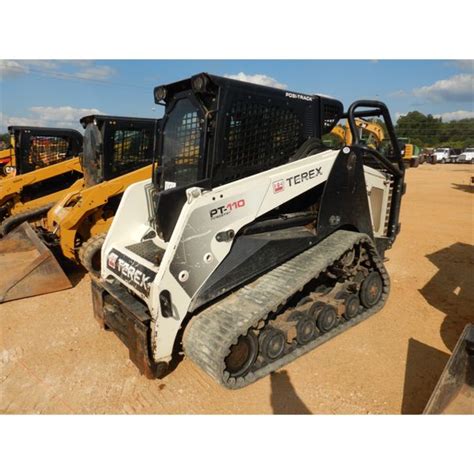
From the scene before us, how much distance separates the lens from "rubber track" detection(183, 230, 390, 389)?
2971mm

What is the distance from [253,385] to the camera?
10.9ft

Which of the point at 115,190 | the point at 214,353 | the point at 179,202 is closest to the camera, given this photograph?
the point at 214,353

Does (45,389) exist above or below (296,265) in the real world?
below

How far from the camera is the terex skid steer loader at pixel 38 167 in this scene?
8.43 meters

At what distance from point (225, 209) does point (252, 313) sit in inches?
36.6

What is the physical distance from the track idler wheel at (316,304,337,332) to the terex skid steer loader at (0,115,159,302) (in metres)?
3.41

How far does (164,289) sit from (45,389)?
1633 millimetres

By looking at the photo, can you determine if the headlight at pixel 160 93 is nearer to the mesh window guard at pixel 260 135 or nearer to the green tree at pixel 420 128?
the mesh window guard at pixel 260 135

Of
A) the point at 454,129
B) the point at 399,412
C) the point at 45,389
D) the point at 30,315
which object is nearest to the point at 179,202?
the point at 45,389

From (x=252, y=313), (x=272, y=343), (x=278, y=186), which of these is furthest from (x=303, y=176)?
(x=272, y=343)

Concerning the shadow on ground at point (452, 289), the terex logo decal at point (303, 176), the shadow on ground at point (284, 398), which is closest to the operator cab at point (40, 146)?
the terex logo decal at point (303, 176)

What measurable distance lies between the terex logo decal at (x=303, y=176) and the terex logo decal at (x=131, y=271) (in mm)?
1579

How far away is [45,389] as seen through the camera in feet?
11.3
